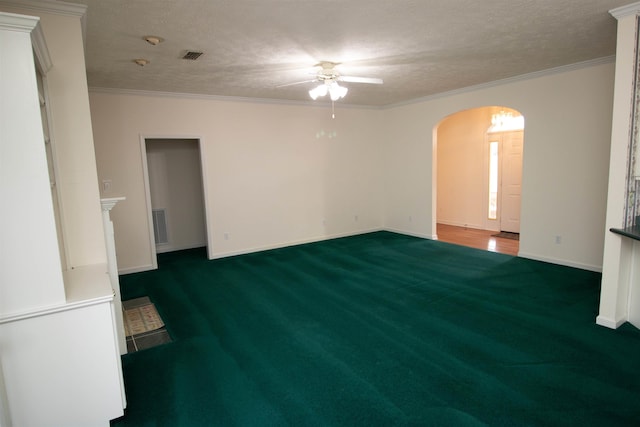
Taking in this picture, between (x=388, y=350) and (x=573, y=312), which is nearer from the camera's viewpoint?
(x=388, y=350)

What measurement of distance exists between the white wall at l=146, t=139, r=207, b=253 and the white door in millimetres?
6092

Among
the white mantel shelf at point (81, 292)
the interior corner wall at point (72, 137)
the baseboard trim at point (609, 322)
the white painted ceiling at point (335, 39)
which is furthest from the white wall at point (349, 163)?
the white mantel shelf at point (81, 292)

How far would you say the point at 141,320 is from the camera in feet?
12.1

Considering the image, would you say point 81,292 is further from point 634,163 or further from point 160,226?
point 160,226

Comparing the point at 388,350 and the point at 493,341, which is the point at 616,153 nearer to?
the point at 493,341

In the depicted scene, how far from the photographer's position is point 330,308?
151 inches

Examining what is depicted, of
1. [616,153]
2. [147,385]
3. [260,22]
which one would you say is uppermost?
[260,22]

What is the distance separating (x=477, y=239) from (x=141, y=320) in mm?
5887

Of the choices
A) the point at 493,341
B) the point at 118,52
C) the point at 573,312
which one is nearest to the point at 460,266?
the point at 573,312

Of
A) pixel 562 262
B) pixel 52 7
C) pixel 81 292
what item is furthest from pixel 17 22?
pixel 562 262

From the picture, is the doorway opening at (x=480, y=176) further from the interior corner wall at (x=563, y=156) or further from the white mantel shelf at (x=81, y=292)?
the white mantel shelf at (x=81, y=292)

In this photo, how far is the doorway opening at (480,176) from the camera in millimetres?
7254

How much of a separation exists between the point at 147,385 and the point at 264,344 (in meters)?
0.94

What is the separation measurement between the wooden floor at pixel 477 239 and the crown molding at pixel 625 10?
12.1 feet
